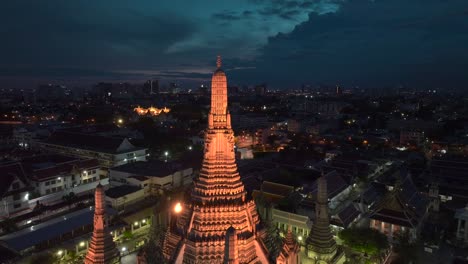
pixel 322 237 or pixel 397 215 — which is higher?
pixel 322 237

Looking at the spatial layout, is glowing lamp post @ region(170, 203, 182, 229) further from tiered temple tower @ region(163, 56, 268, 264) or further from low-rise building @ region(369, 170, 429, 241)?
low-rise building @ region(369, 170, 429, 241)

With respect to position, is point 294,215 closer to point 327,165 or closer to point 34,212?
point 327,165

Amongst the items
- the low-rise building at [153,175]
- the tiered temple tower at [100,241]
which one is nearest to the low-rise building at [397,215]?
the tiered temple tower at [100,241]

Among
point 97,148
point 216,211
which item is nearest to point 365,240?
point 216,211

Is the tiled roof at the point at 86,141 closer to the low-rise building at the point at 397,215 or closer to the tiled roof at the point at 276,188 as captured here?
the tiled roof at the point at 276,188

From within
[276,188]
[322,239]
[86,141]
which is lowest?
[322,239]

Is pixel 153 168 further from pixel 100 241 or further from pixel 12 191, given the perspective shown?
pixel 100 241

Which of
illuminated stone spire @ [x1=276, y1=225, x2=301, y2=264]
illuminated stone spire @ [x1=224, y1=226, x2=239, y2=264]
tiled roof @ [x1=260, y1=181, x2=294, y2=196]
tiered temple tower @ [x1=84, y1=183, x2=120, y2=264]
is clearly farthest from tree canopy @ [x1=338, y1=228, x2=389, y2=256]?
tiered temple tower @ [x1=84, y1=183, x2=120, y2=264]
